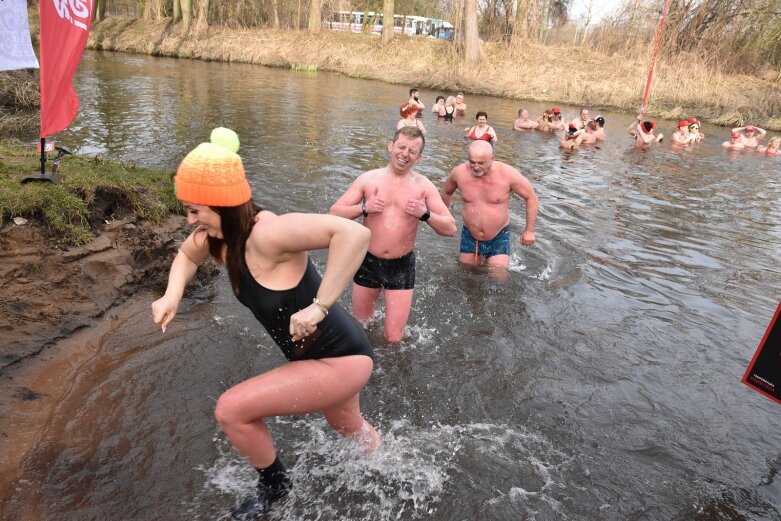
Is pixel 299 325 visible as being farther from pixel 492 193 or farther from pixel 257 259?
pixel 492 193

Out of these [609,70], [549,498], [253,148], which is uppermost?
[609,70]

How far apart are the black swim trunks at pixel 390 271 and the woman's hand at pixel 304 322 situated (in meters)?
2.14

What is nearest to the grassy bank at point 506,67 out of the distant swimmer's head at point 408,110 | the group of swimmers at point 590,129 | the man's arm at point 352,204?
the group of swimmers at point 590,129

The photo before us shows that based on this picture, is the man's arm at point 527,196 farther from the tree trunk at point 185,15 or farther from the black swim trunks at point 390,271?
the tree trunk at point 185,15

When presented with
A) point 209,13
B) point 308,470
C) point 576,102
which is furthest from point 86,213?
point 209,13

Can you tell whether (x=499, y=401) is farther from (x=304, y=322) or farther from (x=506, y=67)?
(x=506, y=67)

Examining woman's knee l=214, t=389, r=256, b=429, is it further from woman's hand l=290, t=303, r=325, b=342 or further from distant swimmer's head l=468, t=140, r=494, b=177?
distant swimmer's head l=468, t=140, r=494, b=177

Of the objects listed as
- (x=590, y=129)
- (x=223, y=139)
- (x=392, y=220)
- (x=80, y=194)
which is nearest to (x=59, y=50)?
(x=80, y=194)

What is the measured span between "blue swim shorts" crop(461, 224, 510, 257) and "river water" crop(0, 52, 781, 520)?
348mm

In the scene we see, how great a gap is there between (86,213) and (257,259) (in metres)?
3.28

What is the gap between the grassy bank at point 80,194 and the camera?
449 cm

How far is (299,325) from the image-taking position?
7.32ft

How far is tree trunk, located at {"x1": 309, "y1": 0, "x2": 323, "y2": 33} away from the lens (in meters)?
33.2

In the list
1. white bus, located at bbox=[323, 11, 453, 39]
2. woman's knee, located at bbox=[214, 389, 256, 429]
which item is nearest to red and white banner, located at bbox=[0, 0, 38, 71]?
woman's knee, located at bbox=[214, 389, 256, 429]
